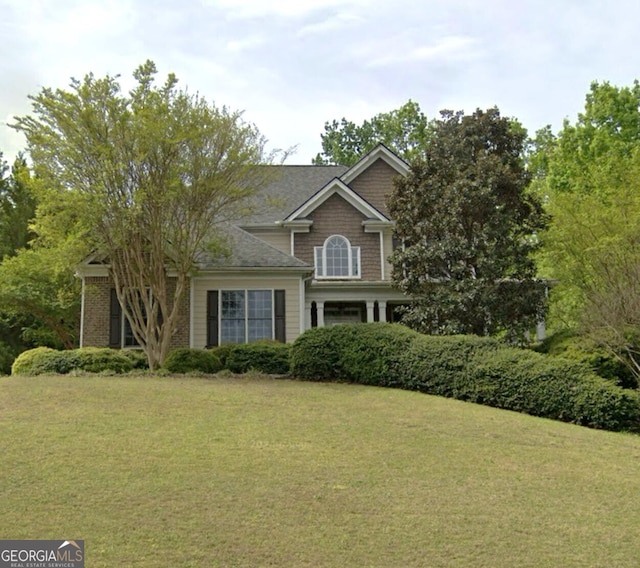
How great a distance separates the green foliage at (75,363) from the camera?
1661 centimetres

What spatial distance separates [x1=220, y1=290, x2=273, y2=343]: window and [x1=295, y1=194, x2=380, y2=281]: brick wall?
3.98 metres

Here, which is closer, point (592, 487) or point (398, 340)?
point (592, 487)

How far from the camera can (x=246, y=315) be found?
20391 mm

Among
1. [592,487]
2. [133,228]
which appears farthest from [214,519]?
[133,228]

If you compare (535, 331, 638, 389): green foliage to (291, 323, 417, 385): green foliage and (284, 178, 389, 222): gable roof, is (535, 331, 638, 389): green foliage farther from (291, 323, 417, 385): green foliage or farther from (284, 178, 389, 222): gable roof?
(284, 178, 389, 222): gable roof

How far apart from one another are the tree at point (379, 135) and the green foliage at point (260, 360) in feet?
78.9

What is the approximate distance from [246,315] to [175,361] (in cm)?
388

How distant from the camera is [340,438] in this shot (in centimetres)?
1009

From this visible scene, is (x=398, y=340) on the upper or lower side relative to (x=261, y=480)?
upper

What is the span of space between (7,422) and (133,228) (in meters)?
7.10

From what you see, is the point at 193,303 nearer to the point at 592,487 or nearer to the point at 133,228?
the point at 133,228

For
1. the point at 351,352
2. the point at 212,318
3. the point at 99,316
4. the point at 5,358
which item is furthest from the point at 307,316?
the point at 5,358

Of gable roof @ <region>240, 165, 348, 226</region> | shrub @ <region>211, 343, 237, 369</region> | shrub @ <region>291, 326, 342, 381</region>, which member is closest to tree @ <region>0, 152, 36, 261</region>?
gable roof @ <region>240, 165, 348, 226</region>

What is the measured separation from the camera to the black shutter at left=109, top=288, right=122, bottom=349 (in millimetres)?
19594
